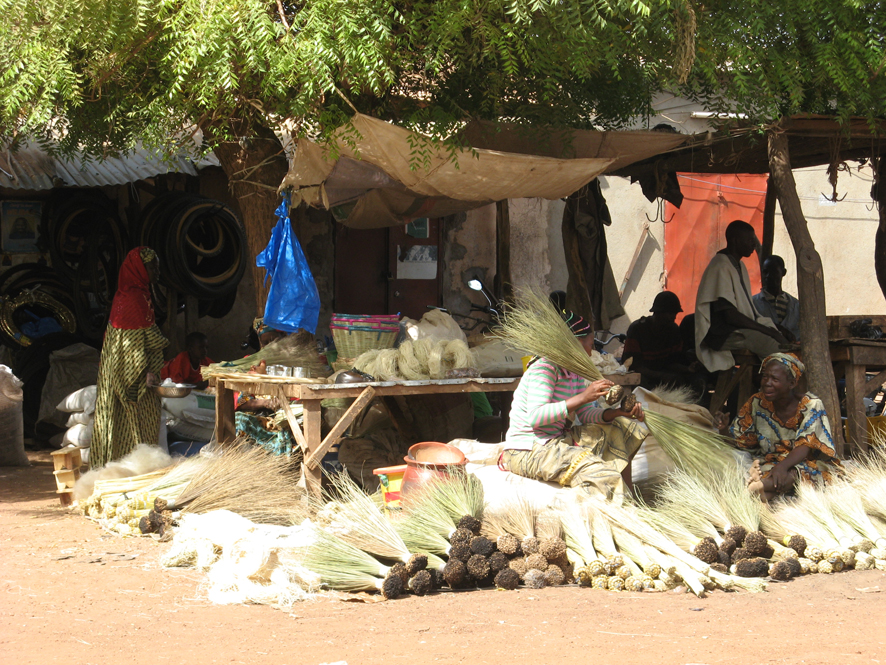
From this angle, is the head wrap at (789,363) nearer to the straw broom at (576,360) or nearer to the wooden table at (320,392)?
the straw broom at (576,360)

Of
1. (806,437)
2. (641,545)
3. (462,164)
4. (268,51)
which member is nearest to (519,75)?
(462,164)

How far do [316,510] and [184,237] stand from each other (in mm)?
4435

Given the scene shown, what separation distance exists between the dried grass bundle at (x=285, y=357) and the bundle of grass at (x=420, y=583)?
2115mm

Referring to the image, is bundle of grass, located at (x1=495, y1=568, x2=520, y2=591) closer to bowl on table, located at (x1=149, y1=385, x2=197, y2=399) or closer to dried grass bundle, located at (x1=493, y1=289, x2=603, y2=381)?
dried grass bundle, located at (x1=493, y1=289, x2=603, y2=381)

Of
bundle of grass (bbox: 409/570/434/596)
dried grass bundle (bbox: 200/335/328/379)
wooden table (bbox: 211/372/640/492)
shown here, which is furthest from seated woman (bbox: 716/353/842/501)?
dried grass bundle (bbox: 200/335/328/379)

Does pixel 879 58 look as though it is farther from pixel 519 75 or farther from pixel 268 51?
pixel 268 51

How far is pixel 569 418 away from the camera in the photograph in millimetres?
4457

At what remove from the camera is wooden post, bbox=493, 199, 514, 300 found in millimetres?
8836

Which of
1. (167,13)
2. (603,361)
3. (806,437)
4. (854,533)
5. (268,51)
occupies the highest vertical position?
(167,13)

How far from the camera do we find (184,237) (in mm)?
8141

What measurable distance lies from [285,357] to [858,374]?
378cm

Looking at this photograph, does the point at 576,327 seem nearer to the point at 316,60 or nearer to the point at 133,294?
the point at 316,60

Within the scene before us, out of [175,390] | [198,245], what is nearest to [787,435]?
[175,390]

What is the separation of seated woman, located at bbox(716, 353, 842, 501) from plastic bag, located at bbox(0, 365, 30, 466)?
5.83 metres
